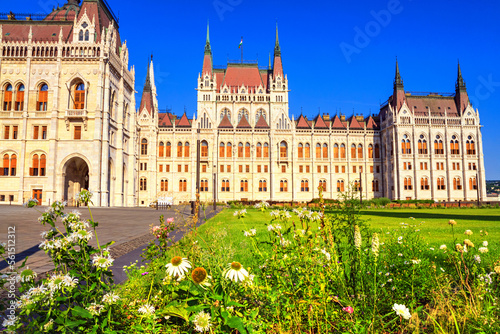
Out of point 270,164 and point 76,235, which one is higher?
point 270,164

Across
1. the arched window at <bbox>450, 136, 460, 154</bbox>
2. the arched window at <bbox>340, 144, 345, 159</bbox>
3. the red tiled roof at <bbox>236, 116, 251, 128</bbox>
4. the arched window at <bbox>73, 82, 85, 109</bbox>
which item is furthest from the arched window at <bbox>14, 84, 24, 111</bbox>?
the arched window at <bbox>450, 136, 460, 154</bbox>

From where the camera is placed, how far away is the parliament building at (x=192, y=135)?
3462 centimetres

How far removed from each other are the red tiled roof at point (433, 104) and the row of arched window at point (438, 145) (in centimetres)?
502

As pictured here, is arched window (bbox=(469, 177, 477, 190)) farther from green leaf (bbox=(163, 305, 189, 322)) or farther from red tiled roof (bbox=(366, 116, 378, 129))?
green leaf (bbox=(163, 305, 189, 322))

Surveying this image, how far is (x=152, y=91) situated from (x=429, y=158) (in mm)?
48169

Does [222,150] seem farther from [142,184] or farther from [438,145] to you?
[438,145]

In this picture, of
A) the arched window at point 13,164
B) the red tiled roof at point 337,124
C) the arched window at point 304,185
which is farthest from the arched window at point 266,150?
the arched window at point 13,164

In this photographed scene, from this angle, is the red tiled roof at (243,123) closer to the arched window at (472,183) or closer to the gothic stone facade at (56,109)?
the gothic stone facade at (56,109)

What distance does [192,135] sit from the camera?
5138 cm

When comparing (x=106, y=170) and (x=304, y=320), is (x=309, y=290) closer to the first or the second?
(x=304, y=320)

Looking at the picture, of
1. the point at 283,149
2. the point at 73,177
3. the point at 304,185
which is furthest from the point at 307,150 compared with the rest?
the point at 73,177

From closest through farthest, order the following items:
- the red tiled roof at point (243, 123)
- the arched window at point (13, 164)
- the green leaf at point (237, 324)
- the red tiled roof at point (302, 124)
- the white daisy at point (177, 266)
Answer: the green leaf at point (237, 324)
the white daisy at point (177, 266)
the arched window at point (13, 164)
the red tiled roof at point (243, 123)
the red tiled roof at point (302, 124)

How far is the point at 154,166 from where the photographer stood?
50.1m

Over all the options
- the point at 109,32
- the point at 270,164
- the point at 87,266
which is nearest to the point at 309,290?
the point at 87,266
